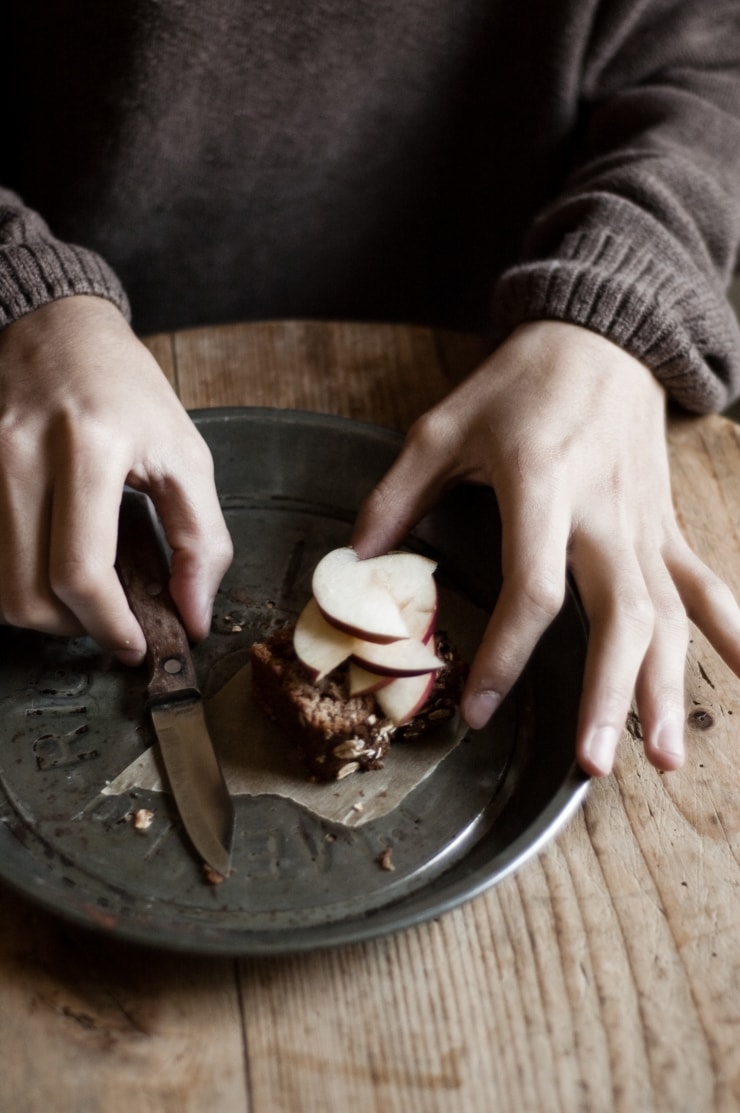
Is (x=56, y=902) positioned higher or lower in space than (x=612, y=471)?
lower

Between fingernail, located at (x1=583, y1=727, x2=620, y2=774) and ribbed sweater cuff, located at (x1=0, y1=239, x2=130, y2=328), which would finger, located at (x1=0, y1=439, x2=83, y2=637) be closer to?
ribbed sweater cuff, located at (x1=0, y1=239, x2=130, y2=328)

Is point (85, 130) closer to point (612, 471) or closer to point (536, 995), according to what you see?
point (612, 471)

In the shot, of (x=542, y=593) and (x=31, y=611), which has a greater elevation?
(x=542, y=593)

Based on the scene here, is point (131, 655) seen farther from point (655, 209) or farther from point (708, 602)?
point (655, 209)

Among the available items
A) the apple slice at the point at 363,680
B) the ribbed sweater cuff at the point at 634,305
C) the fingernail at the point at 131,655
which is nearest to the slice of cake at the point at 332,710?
the apple slice at the point at 363,680

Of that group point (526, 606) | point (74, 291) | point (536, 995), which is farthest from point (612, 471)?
point (74, 291)

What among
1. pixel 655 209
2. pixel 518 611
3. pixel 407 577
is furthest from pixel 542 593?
pixel 655 209
